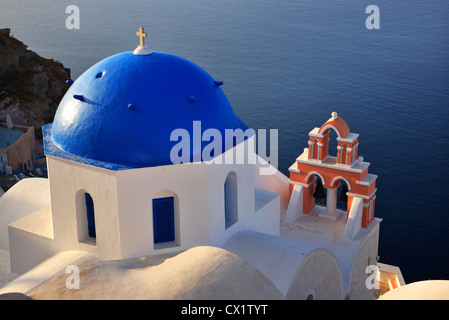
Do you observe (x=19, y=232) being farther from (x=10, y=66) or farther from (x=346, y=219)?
(x=10, y=66)

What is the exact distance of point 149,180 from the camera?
380 inches

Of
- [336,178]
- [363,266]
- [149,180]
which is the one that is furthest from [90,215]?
[363,266]

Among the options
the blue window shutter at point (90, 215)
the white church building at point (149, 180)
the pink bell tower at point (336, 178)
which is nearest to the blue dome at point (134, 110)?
the white church building at point (149, 180)

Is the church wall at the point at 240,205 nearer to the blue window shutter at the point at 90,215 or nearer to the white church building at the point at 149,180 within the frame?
the white church building at the point at 149,180

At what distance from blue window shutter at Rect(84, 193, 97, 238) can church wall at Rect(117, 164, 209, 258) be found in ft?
3.04

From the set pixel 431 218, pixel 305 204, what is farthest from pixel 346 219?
pixel 431 218

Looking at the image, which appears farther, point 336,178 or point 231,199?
point 336,178

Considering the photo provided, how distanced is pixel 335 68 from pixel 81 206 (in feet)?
135

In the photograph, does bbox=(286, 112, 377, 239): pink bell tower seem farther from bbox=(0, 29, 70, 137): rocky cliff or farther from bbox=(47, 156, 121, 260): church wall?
bbox=(0, 29, 70, 137): rocky cliff

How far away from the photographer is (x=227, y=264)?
22.8ft

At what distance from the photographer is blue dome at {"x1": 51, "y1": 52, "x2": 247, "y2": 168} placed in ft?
31.5

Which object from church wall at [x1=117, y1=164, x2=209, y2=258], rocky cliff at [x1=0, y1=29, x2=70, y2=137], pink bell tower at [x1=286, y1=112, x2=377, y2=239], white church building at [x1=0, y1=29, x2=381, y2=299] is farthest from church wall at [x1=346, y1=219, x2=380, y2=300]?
rocky cliff at [x1=0, y1=29, x2=70, y2=137]

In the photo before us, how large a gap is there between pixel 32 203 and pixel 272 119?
89.9ft

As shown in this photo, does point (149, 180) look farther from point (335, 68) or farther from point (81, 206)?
point (335, 68)
